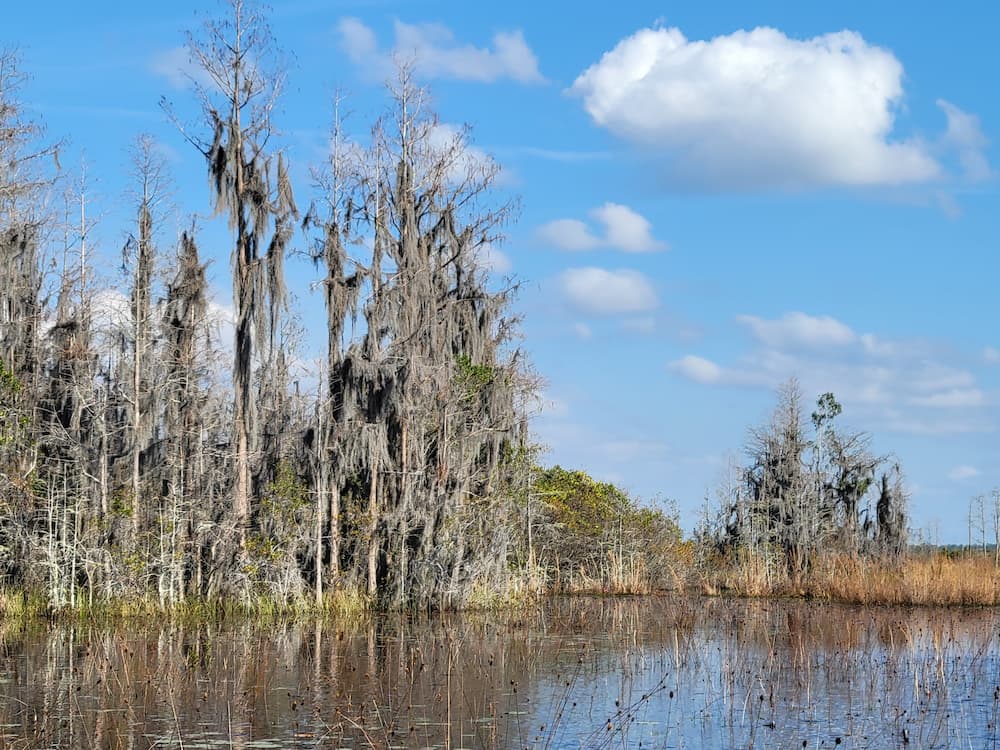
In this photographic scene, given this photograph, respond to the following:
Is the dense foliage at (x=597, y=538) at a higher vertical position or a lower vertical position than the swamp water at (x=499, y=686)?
higher

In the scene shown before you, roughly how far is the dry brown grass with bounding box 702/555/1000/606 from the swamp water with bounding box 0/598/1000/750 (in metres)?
4.38

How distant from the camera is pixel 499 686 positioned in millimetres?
13750

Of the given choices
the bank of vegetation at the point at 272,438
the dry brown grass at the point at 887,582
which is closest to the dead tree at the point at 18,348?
the bank of vegetation at the point at 272,438

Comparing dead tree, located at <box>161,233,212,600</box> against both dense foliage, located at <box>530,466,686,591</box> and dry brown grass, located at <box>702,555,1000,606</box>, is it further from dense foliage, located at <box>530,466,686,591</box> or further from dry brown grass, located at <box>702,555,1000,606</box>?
dry brown grass, located at <box>702,555,1000,606</box>

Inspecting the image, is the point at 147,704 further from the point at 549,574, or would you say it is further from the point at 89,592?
the point at 549,574

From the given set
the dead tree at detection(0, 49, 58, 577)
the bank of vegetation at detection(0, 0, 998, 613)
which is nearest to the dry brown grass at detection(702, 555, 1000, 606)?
the bank of vegetation at detection(0, 0, 998, 613)

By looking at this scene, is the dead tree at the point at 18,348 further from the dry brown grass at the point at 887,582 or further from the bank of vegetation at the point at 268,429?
the dry brown grass at the point at 887,582

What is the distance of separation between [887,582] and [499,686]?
1529 cm

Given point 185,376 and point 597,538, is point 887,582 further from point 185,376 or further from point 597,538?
point 185,376

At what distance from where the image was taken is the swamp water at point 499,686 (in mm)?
10883

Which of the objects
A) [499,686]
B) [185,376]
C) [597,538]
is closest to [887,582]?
[597,538]

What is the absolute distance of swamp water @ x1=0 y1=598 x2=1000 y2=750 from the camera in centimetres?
1088

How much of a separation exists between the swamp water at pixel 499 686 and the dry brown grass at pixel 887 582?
14.4ft

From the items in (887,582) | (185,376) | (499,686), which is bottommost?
(499,686)
